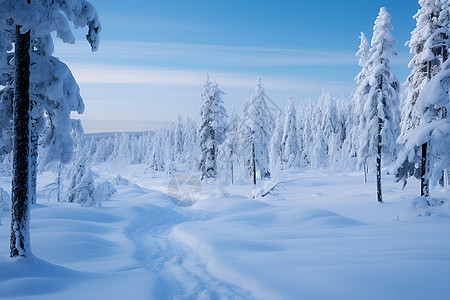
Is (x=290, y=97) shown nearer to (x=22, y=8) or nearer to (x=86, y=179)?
(x=86, y=179)

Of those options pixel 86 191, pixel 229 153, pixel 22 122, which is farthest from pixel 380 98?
pixel 229 153

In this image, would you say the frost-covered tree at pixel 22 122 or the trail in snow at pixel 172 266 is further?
the trail in snow at pixel 172 266

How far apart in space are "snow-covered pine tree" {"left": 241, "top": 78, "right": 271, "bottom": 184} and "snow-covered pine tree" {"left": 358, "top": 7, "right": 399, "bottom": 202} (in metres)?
13.3

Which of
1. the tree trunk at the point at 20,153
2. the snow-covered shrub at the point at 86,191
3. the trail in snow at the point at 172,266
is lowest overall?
the trail in snow at the point at 172,266

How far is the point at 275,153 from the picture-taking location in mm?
58188

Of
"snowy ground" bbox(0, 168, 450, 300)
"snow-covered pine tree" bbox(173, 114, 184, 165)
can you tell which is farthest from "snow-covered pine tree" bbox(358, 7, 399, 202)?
"snow-covered pine tree" bbox(173, 114, 184, 165)

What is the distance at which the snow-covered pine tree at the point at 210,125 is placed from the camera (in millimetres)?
35625

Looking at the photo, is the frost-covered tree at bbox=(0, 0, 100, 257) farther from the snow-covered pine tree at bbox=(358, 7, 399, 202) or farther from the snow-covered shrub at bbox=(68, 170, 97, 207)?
the snow-covered pine tree at bbox=(358, 7, 399, 202)

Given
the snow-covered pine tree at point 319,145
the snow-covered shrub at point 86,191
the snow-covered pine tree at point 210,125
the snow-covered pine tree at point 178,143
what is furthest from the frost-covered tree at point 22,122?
the snow-covered pine tree at point 178,143

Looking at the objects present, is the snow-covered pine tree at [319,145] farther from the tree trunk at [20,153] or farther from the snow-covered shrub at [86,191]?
the tree trunk at [20,153]

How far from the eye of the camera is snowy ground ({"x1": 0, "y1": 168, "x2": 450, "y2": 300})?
6.36m

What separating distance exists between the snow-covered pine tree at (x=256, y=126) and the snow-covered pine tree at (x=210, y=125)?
3.18m

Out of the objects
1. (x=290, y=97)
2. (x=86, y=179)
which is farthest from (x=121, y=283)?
(x=290, y=97)

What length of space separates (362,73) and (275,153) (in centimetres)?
3390
